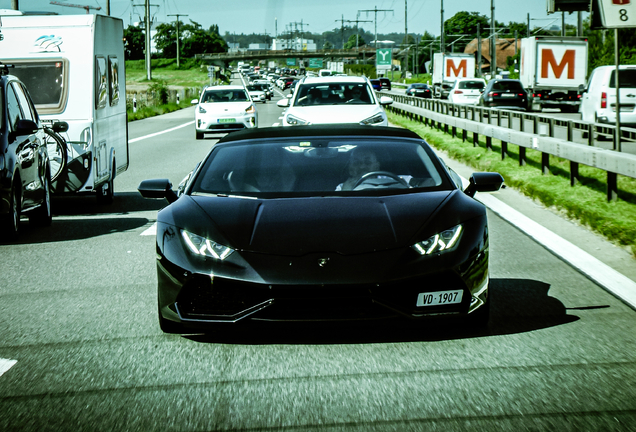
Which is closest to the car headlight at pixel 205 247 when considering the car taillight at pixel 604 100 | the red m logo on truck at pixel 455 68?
the car taillight at pixel 604 100

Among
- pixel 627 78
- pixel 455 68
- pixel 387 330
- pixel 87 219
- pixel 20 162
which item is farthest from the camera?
pixel 455 68

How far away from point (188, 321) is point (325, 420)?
4.19ft

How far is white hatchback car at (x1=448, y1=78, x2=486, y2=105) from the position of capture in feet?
148

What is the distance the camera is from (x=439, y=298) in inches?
183

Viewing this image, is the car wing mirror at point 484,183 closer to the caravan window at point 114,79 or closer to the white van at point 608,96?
the caravan window at point 114,79

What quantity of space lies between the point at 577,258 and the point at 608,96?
16998 mm

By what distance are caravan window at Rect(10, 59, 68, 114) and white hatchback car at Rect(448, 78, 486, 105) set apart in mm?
34504

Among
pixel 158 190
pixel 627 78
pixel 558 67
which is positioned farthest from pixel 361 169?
pixel 558 67

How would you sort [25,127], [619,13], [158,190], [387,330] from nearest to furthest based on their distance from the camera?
[387,330] → [158,190] → [25,127] → [619,13]

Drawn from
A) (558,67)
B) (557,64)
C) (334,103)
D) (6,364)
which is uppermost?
(557,64)

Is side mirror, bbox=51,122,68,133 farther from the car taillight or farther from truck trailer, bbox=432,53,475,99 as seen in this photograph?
truck trailer, bbox=432,53,475,99

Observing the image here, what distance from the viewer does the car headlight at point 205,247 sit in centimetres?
464

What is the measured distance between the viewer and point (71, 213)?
11617 millimetres

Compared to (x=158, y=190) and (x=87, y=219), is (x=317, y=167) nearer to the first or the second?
(x=158, y=190)
